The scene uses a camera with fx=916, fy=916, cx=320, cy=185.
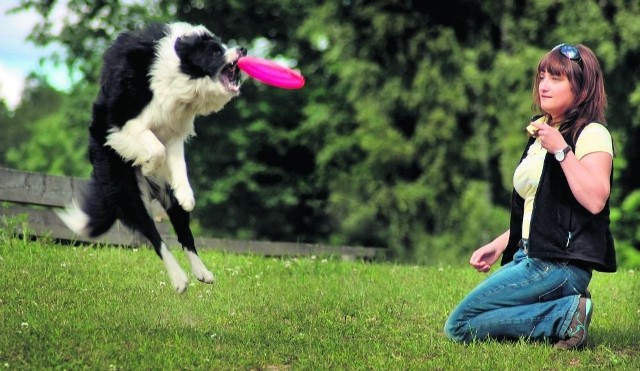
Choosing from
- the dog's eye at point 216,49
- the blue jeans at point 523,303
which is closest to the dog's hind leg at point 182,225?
the dog's eye at point 216,49

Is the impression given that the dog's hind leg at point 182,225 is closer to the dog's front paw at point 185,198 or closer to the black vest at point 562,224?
the dog's front paw at point 185,198

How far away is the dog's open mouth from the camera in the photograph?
5965mm

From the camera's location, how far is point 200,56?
5980 millimetres

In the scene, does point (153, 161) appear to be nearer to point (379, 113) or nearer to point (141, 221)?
point (141, 221)

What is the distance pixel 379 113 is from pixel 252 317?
744 inches

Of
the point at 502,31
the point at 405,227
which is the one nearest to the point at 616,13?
the point at 502,31

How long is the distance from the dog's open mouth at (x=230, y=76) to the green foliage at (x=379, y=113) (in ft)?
54.0

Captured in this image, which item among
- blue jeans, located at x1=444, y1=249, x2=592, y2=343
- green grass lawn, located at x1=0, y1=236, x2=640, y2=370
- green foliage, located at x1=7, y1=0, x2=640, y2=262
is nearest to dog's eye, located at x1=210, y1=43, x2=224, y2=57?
green grass lawn, located at x1=0, y1=236, x2=640, y2=370

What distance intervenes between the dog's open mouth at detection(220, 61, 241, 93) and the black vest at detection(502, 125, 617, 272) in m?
2.05

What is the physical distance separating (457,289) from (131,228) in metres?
3.07

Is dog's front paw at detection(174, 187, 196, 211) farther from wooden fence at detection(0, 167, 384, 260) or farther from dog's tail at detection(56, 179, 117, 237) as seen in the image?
wooden fence at detection(0, 167, 384, 260)

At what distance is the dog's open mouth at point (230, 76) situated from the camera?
5.96m

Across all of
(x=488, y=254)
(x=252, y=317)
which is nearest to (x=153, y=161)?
(x=252, y=317)

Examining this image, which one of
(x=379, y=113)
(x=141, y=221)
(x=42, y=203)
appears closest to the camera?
(x=141, y=221)
